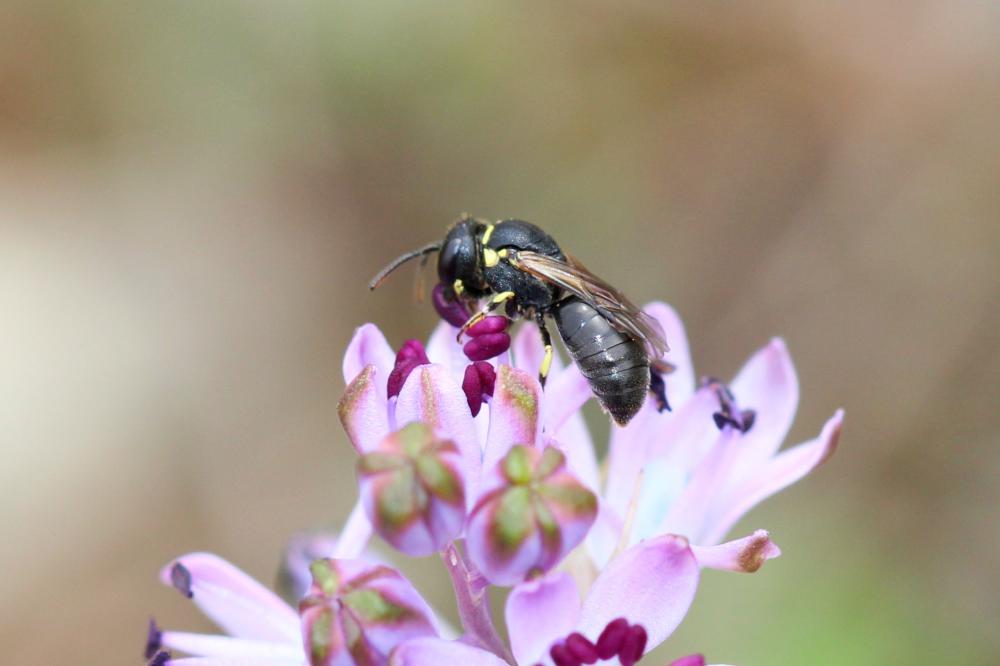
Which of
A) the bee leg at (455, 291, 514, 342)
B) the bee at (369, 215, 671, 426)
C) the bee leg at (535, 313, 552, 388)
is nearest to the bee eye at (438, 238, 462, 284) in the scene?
the bee at (369, 215, 671, 426)

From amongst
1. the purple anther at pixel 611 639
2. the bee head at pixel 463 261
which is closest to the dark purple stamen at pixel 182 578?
the bee head at pixel 463 261

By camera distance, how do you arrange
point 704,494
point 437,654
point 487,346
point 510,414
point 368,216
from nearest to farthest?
point 437,654 < point 510,414 < point 487,346 < point 704,494 < point 368,216

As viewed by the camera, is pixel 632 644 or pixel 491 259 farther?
pixel 491 259

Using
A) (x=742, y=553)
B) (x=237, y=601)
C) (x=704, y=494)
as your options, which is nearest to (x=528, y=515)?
(x=742, y=553)

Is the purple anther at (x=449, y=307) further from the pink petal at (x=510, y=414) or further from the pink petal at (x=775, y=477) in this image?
the pink petal at (x=775, y=477)

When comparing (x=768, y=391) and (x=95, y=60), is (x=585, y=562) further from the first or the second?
(x=95, y=60)

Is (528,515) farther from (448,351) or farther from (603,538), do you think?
(448,351)

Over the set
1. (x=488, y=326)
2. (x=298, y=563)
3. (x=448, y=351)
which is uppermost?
(x=488, y=326)
